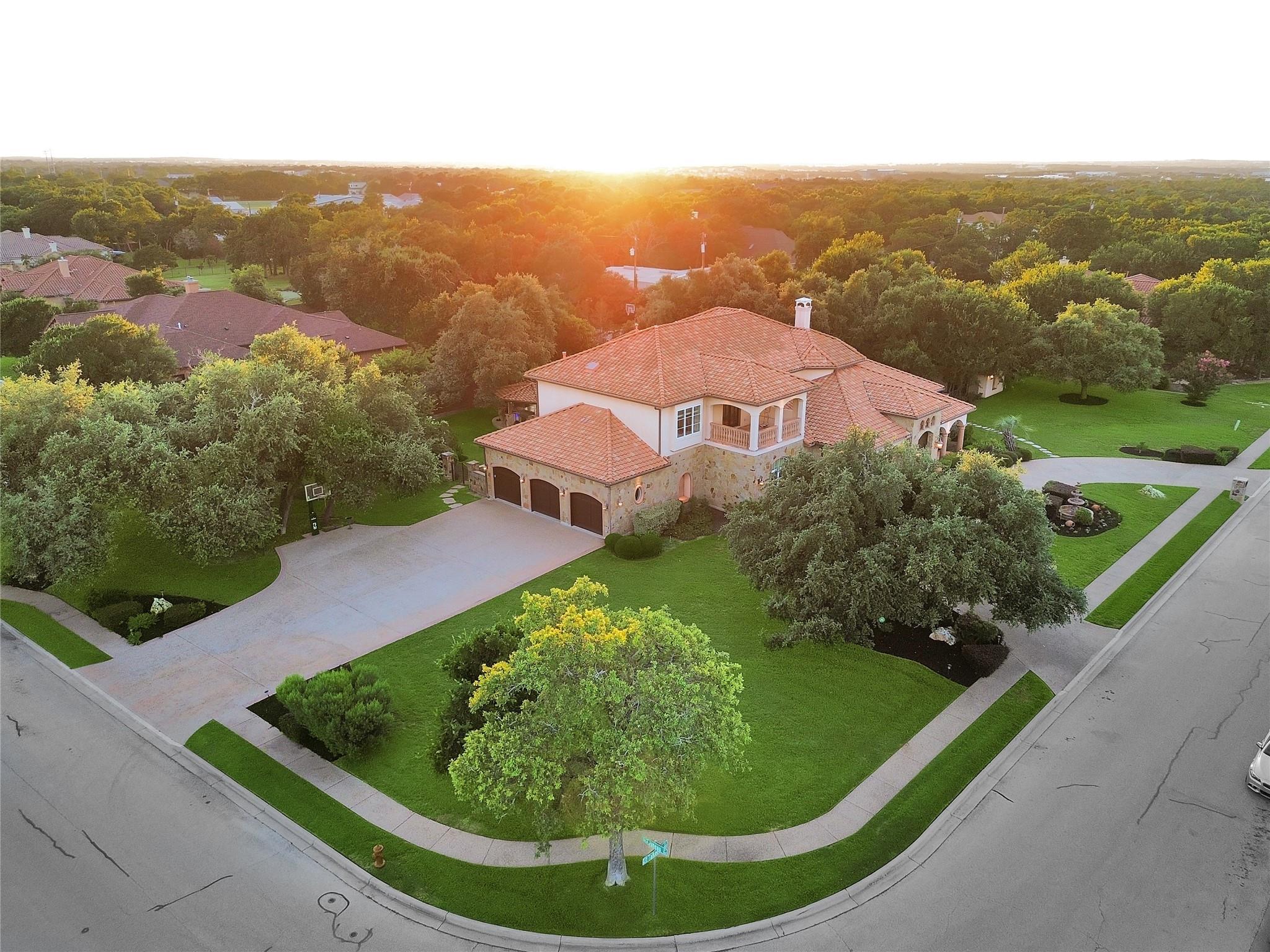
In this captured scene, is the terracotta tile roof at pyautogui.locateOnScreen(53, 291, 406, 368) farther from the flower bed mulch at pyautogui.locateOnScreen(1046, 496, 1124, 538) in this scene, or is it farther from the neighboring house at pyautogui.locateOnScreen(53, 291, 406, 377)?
the flower bed mulch at pyautogui.locateOnScreen(1046, 496, 1124, 538)

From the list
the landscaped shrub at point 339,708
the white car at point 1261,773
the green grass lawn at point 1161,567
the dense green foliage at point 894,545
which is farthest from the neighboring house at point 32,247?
the white car at point 1261,773

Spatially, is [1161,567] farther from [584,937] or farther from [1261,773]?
[584,937]

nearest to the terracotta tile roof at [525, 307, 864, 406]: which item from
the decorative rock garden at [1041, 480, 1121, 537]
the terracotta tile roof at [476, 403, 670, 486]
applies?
the terracotta tile roof at [476, 403, 670, 486]

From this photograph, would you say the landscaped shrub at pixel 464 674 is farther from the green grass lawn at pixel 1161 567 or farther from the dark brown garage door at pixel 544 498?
the green grass lawn at pixel 1161 567

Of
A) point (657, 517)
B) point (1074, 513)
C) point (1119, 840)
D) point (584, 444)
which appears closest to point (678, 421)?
point (584, 444)

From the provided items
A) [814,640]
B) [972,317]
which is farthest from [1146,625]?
[972,317]
